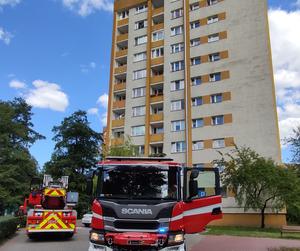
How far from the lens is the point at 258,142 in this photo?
40500mm

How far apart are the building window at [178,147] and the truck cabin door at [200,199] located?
3405cm

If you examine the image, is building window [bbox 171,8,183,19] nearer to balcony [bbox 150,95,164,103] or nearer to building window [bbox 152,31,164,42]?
building window [bbox 152,31,164,42]

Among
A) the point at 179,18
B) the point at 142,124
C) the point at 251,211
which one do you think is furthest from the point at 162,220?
the point at 179,18

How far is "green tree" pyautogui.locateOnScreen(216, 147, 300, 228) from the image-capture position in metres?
34.2

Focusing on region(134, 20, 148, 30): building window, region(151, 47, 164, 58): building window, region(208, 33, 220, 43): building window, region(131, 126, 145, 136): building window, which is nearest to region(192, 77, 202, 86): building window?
region(208, 33, 220, 43): building window

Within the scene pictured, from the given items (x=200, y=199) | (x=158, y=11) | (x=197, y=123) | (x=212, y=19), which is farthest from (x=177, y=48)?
(x=200, y=199)

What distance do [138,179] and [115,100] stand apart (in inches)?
1723

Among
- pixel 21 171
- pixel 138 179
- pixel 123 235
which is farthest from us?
pixel 21 171

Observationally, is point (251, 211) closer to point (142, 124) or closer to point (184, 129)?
point (184, 129)

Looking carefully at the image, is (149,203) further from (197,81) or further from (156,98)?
(156,98)

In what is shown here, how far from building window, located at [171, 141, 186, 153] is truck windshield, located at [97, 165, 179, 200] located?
34913 millimetres

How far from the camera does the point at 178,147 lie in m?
45.3

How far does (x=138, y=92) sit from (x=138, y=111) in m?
2.70

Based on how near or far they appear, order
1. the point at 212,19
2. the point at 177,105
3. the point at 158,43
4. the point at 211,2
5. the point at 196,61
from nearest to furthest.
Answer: the point at 177,105
the point at 196,61
the point at 212,19
the point at 211,2
the point at 158,43
